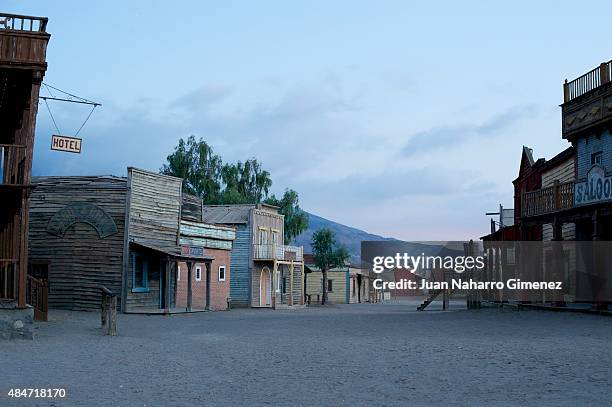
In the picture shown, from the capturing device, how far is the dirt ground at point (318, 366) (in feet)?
31.1

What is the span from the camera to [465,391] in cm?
995

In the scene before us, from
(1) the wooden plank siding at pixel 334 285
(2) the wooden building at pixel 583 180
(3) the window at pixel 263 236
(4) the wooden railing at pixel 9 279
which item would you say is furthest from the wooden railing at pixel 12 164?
(1) the wooden plank siding at pixel 334 285

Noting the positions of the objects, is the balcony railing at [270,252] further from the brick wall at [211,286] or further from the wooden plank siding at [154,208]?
the wooden plank siding at [154,208]

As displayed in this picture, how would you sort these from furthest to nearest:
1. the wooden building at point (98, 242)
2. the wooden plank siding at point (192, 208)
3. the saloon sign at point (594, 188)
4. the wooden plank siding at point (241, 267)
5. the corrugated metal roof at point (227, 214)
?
the corrugated metal roof at point (227, 214), the wooden plank siding at point (241, 267), the wooden plank siding at point (192, 208), the wooden building at point (98, 242), the saloon sign at point (594, 188)

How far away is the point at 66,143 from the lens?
21312mm

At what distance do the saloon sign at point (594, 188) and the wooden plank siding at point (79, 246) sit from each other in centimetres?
1809

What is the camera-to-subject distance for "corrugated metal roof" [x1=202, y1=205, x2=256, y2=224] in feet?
145

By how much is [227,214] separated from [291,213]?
71.6 ft

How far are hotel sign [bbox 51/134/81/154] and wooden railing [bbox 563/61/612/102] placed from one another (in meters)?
18.1

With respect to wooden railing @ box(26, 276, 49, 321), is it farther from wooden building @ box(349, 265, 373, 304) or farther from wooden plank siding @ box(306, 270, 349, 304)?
wooden building @ box(349, 265, 373, 304)

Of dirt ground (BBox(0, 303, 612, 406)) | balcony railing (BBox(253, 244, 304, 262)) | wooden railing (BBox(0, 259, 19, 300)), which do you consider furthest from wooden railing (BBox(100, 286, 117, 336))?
balcony railing (BBox(253, 244, 304, 262))

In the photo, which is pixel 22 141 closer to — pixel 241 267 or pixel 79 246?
pixel 79 246

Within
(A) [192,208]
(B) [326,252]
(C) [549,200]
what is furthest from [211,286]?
(B) [326,252]

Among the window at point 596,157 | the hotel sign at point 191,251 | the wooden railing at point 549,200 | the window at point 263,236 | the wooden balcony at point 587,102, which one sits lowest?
the hotel sign at point 191,251
